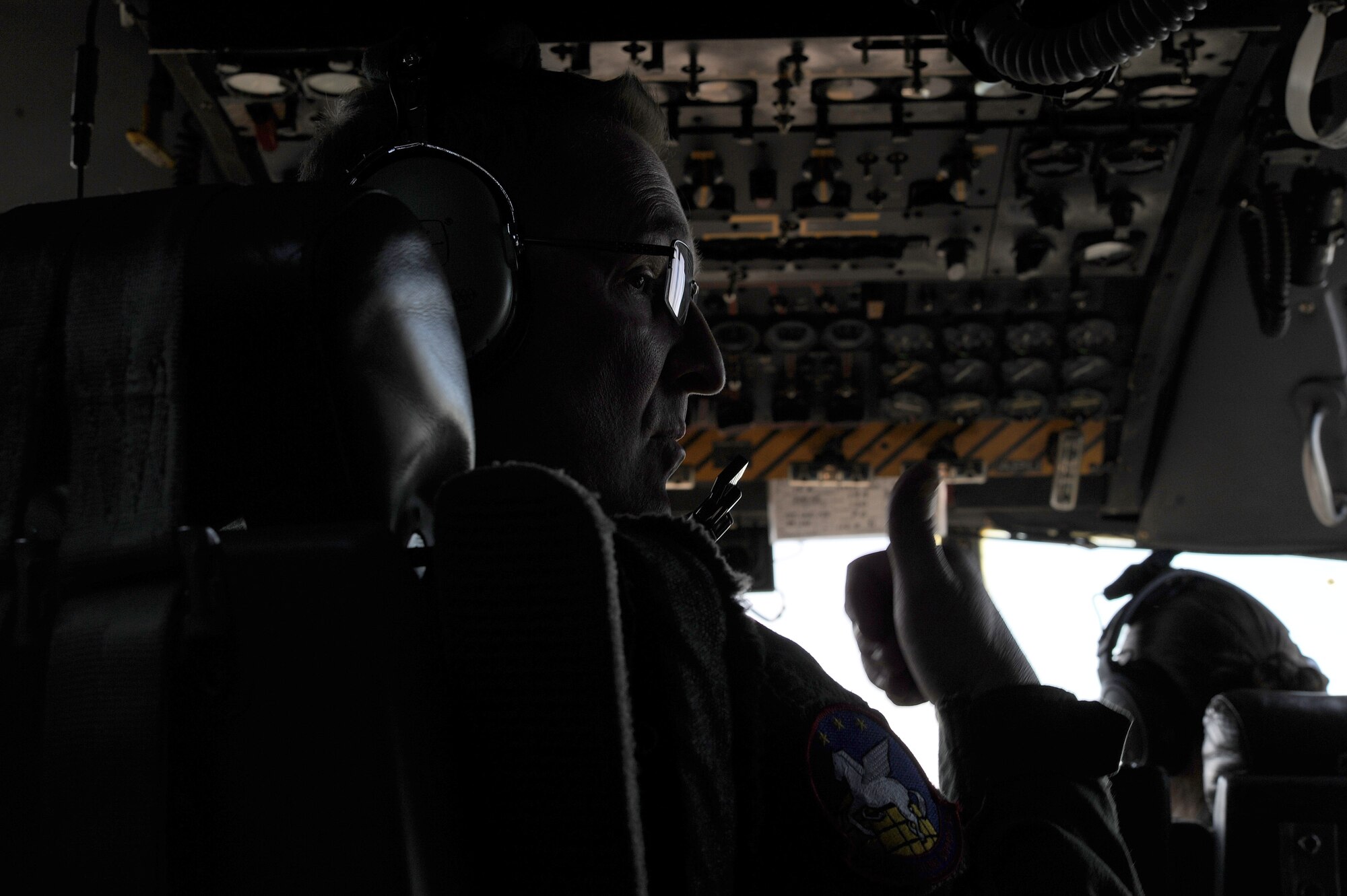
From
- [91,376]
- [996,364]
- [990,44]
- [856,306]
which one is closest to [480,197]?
[91,376]

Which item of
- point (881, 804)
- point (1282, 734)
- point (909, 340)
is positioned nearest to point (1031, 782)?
point (881, 804)

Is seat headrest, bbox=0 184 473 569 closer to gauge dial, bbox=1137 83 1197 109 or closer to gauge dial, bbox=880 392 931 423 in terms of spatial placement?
gauge dial, bbox=1137 83 1197 109

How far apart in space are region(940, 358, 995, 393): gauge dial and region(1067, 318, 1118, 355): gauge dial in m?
0.23

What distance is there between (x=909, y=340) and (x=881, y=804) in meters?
2.61

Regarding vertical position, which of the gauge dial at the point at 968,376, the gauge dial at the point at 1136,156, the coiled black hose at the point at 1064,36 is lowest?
the gauge dial at the point at 968,376

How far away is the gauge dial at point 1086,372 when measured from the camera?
126 inches

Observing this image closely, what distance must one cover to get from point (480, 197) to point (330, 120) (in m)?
0.32

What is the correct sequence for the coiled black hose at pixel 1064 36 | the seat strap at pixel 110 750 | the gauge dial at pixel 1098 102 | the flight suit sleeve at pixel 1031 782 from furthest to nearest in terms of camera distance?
the gauge dial at pixel 1098 102 < the coiled black hose at pixel 1064 36 < the flight suit sleeve at pixel 1031 782 < the seat strap at pixel 110 750

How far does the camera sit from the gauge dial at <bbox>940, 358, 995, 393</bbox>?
10.6ft

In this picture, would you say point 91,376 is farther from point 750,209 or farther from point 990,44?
point 750,209

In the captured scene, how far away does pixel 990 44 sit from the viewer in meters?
1.55

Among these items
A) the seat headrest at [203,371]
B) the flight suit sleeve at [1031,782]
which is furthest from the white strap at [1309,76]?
the seat headrest at [203,371]

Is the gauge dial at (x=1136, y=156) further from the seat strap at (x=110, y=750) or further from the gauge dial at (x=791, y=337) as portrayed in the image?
the seat strap at (x=110, y=750)

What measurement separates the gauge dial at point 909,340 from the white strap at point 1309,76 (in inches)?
51.0
